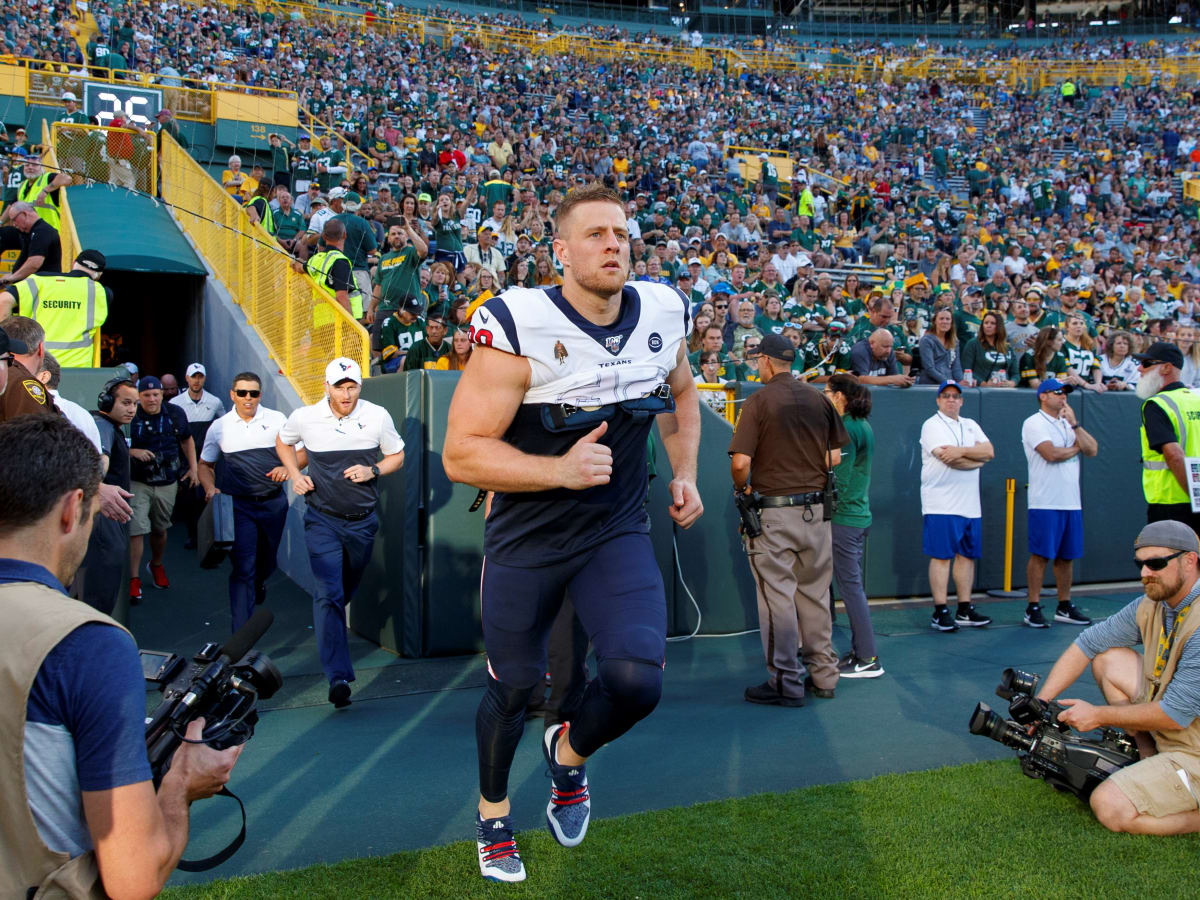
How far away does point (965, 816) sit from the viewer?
4.17 m

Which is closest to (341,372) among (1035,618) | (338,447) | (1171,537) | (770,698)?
(338,447)

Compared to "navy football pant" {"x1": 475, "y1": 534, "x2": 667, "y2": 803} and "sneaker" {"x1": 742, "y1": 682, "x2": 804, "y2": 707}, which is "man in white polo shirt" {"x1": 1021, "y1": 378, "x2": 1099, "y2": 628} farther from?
"navy football pant" {"x1": 475, "y1": 534, "x2": 667, "y2": 803}

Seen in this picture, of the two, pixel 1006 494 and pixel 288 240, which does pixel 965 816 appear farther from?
pixel 288 240

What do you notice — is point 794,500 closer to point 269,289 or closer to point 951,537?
point 951,537

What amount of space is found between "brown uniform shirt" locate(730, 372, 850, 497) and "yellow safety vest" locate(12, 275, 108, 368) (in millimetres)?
6284

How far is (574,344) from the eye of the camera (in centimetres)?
336

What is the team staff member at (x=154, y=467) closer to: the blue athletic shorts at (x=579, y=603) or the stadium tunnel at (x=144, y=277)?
the stadium tunnel at (x=144, y=277)

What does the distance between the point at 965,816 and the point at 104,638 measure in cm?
355

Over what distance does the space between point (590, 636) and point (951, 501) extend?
5542mm

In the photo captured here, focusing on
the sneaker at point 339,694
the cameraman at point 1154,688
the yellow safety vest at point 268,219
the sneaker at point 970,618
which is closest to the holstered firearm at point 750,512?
the cameraman at point 1154,688

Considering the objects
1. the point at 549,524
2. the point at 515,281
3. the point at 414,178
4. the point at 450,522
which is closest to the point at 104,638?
the point at 549,524

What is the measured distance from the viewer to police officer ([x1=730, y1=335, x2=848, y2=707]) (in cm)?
607

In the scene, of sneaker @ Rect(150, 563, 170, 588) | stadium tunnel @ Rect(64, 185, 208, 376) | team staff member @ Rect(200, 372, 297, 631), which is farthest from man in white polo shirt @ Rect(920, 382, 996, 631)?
stadium tunnel @ Rect(64, 185, 208, 376)

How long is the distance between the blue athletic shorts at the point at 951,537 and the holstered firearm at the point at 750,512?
259 cm
